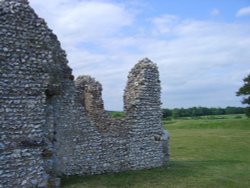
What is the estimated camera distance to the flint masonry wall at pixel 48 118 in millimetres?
→ 12453

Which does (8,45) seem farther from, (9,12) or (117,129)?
(117,129)

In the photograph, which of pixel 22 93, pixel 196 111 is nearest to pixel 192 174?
pixel 22 93

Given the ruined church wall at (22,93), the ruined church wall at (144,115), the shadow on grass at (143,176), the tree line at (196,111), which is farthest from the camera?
the tree line at (196,111)

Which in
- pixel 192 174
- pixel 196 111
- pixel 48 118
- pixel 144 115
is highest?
pixel 196 111

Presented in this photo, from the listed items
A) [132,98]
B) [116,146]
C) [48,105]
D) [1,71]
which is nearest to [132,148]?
[116,146]

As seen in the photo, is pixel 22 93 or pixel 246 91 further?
pixel 246 91

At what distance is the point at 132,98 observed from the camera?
62.5 feet

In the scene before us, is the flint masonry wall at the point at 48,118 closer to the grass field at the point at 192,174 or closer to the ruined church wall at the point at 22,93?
the ruined church wall at the point at 22,93

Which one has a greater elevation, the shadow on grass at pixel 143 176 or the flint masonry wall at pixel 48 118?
the flint masonry wall at pixel 48 118

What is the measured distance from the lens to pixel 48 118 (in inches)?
538

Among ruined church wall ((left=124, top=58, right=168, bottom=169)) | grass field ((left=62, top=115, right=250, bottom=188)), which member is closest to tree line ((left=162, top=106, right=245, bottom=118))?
grass field ((left=62, top=115, right=250, bottom=188))

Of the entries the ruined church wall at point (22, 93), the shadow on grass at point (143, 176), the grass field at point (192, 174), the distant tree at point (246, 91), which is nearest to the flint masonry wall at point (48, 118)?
the ruined church wall at point (22, 93)

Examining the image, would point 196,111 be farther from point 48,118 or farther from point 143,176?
point 48,118

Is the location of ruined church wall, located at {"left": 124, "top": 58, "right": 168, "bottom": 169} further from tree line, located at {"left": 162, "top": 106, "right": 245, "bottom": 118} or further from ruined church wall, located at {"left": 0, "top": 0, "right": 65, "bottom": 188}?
tree line, located at {"left": 162, "top": 106, "right": 245, "bottom": 118}
